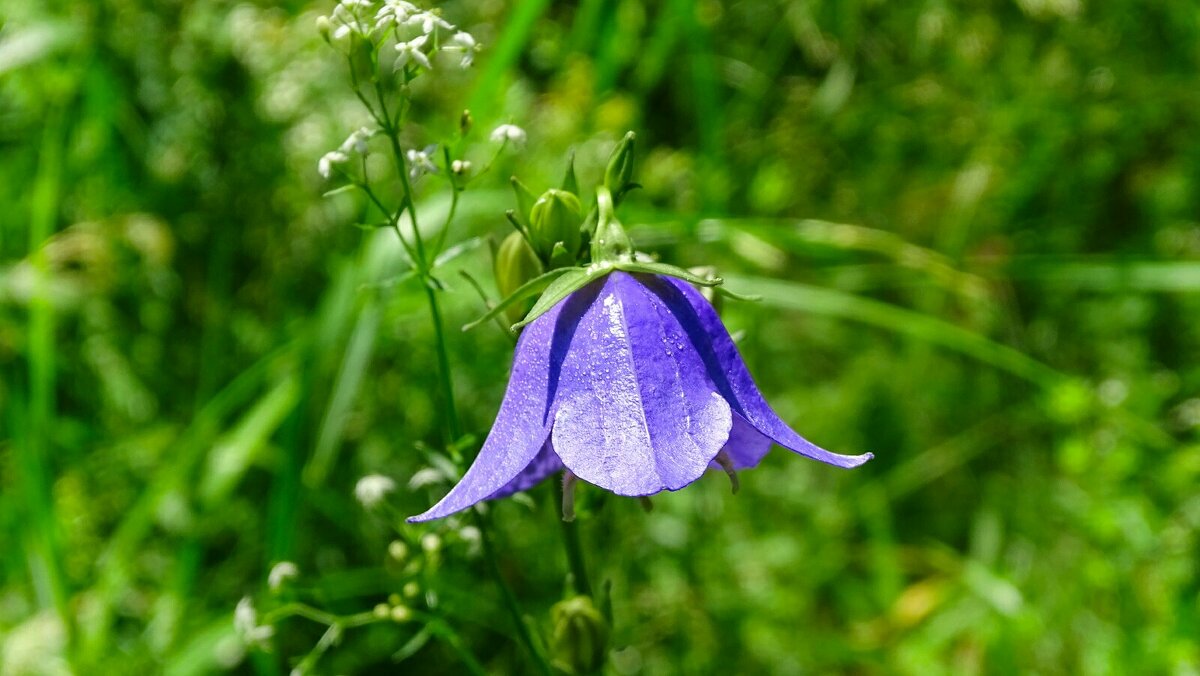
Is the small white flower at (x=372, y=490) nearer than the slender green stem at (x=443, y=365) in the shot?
No

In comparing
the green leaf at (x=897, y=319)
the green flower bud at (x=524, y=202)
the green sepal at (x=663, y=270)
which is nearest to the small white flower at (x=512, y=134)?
the green flower bud at (x=524, y=202)

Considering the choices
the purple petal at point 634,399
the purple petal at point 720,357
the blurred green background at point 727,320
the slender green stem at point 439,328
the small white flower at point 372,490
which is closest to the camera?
the purple petal at point 634,399

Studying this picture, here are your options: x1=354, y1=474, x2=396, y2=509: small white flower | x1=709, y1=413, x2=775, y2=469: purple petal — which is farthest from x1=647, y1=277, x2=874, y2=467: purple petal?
x1=354, y1=474, x2=396, y2=509: small white flower

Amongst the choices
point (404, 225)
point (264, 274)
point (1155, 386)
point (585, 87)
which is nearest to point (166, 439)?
point (264, 274)

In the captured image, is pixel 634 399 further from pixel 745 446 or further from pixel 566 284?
pixel 745 446

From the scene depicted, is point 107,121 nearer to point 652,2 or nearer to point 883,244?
point 652,2

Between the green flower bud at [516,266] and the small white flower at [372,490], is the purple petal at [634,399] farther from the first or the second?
the small white flower at [372,490]

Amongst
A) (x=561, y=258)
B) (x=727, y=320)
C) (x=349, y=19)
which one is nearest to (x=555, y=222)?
(x=561, y=258)
